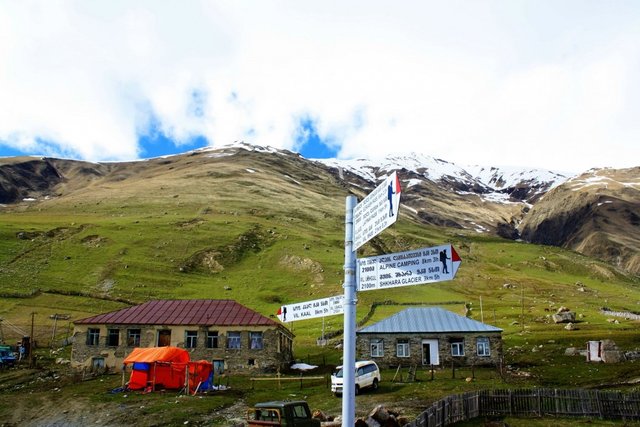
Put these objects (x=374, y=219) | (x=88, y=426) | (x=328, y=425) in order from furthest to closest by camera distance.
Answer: (x=88, y=426) < (x=328, y=425) < (x=374, y=219)

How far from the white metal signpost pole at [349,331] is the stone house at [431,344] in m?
45.5

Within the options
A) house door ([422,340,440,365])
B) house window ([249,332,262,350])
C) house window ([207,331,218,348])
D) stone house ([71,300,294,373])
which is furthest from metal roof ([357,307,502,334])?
house window ([207,331,218,348])

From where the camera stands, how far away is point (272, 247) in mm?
126125

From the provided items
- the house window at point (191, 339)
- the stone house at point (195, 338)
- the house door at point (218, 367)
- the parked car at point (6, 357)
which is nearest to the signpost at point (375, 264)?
the stone house at point (195, 338)

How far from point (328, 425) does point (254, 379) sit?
2475 cm

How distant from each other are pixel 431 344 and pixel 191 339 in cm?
2400

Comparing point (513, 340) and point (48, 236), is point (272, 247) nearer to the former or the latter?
point (48, 236)

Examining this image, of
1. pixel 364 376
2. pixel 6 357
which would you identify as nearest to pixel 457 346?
pixel 364 376

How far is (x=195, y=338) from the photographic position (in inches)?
2111

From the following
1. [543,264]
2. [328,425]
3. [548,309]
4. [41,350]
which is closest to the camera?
[328,425]

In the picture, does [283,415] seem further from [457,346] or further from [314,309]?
[457,346]

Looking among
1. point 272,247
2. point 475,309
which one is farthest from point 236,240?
point 475,309

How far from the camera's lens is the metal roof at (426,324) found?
174 feet

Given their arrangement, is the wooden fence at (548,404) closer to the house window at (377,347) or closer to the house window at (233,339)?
the house window at (377,347)
